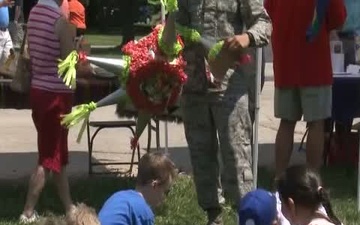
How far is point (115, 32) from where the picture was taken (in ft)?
114

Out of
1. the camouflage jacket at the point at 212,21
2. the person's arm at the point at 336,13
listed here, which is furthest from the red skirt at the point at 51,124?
the person's arm at the point at 336,13

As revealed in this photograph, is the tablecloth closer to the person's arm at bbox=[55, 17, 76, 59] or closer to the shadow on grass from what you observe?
the shadow on grass

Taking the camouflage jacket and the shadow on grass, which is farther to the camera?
the shadow on grass

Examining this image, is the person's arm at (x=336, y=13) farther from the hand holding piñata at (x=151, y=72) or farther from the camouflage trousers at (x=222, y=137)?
the hand holding piñata at (x=151, y=72)

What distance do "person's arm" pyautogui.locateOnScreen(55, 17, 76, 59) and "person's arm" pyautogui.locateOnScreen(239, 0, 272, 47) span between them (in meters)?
1.28

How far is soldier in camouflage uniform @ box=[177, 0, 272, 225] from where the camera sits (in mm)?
5734

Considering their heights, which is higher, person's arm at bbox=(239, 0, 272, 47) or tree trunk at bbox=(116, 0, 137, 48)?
person's arm at bbox=(239, 0, 272, 47)

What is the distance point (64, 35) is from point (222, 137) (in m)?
1.32

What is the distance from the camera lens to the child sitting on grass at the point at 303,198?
4367 millimetres

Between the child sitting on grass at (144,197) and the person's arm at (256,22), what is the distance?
1170 mm

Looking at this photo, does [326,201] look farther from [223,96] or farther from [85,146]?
[85,146]

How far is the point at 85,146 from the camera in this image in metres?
10.3

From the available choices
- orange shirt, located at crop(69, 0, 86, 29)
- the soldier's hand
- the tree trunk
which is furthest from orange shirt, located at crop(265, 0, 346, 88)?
the tree trunk

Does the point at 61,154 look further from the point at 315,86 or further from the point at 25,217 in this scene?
the point at 315,86
